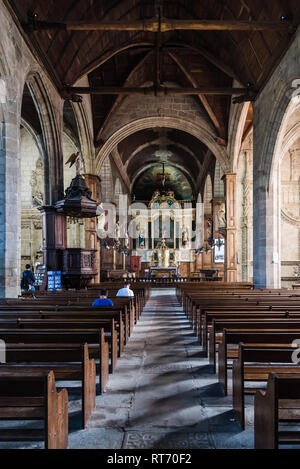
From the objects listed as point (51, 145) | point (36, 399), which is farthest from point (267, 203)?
point (36, 399)

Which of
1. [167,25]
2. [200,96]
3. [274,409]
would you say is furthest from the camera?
[200,96]

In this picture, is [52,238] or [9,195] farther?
[52,238]

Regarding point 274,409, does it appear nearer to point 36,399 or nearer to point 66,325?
point 36,399

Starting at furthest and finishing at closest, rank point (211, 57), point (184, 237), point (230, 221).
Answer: point (184, 237) → point (230, 221) → point (211, 57)

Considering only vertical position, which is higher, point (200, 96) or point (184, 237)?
point (200, 96)

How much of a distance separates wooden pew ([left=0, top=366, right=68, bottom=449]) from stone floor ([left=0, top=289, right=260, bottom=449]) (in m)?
0.39

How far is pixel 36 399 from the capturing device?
2191mm

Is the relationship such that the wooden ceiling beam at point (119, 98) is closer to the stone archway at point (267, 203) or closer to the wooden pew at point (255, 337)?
the stone archway at point (267, 203)

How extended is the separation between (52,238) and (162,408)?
29.2ft

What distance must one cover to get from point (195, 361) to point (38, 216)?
621 inches

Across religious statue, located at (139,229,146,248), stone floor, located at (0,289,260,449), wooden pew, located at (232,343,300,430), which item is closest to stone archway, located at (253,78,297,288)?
stone floor, located at (0,289,260,449)

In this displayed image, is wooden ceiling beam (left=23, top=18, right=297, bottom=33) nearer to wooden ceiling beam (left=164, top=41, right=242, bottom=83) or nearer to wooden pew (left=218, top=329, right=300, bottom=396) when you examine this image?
wooden ceiling beam (left=164, top=41, right=242, bottom=83)

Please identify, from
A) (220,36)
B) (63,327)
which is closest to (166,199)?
(220,36)
